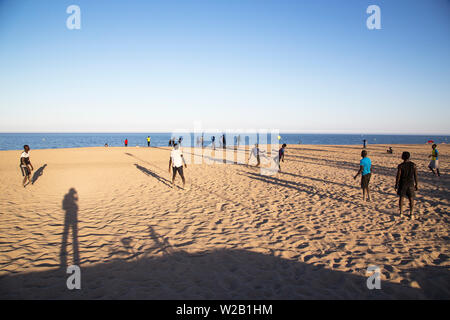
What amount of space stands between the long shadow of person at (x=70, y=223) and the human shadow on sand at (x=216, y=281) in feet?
1.54

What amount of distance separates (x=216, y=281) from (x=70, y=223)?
5135 millimetres

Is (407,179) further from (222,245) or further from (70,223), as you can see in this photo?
(70,223)

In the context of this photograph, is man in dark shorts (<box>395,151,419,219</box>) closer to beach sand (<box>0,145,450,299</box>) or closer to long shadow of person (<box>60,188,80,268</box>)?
beach sand (<box>0,145,450,299</box>)

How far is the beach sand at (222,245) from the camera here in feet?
12.1

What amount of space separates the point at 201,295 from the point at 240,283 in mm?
726

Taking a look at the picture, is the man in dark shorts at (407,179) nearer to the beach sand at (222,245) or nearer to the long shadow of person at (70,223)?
the beach sand at (222,245)

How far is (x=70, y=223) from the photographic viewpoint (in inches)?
252

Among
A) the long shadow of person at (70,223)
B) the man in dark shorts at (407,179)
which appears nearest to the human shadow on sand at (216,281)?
the long shadow of person at (70,223)

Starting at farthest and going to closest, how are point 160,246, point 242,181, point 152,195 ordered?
point 242,181 < point 152,195 < point 160,246

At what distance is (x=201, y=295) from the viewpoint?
138 inches

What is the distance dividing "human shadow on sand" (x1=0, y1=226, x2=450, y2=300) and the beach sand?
0.06 ft
